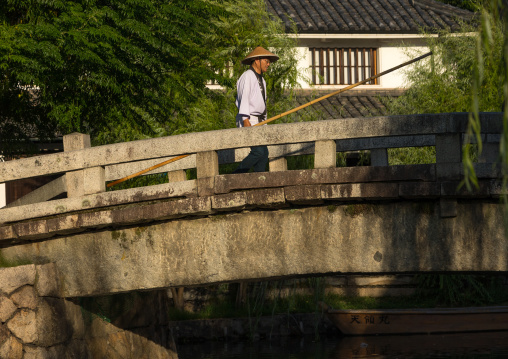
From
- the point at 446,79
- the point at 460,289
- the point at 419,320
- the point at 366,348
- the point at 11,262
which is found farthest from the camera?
the point at 446,79

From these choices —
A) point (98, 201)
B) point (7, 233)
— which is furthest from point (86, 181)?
point (7, 233)

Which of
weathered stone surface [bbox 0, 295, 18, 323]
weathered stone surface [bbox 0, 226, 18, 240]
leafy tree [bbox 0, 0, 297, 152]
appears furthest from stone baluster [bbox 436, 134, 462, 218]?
leafy tree [bbox 0, 0, 297, 152]

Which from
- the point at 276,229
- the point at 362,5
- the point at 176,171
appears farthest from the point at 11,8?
the point at 362,5

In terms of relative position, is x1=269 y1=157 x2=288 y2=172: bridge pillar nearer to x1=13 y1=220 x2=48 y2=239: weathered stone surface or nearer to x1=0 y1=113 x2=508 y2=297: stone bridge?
x1=0 y1=113 x2=508 y2=297: stone bridge

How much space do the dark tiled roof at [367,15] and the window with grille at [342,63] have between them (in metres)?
0.77

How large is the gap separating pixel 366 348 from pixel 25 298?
7.55 m

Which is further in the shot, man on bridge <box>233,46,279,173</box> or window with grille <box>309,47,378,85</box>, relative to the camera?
window with grille <box>309,47,378,85</box>

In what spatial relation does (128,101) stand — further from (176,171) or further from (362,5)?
(362,5)

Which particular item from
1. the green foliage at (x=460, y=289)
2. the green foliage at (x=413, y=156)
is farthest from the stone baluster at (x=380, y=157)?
the green foliage at (x=460, y=289)

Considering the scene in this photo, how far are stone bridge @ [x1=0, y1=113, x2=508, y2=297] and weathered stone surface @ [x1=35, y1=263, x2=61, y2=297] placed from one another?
0.08 meters

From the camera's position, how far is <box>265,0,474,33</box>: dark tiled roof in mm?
19719

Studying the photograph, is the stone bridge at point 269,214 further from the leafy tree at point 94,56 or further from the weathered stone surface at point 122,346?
the leafy tree at point 94,56

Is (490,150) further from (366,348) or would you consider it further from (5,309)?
(366,348)

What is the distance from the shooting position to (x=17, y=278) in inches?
296
